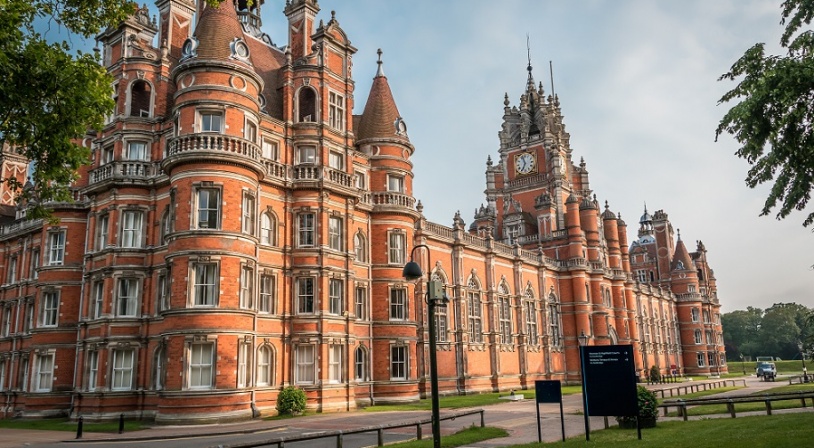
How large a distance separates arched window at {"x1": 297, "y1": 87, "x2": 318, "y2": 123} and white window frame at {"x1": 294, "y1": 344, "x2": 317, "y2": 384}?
13689mm

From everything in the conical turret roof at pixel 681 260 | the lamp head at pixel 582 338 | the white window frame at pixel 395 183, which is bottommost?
the lamp head at pixel 582 338

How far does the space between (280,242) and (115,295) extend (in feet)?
29.5

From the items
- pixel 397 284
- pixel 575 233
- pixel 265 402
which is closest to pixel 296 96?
pixel 397 284

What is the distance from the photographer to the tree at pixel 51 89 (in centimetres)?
1666

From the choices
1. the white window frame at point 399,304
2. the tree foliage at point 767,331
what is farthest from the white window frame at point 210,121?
the tree foliage at point 767,331

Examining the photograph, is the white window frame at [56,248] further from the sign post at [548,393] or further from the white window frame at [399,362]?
the sign post at [548,393]

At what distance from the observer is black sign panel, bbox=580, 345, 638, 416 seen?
18219 mm

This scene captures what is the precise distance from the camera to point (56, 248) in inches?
1499

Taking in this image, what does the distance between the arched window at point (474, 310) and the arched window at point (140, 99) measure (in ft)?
90.5

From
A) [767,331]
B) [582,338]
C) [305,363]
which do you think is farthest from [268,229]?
[767,331]

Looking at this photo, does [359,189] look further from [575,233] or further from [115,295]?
[575,233]

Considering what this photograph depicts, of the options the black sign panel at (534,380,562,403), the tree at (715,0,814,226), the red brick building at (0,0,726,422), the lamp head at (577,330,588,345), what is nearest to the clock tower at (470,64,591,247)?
the lamp head at (577,330,588,345)

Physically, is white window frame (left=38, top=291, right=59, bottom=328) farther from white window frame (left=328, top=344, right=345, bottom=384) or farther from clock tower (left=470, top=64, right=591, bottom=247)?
clock tower (left=470, top=64, right=591, bottom=247)

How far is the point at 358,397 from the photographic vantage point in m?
37.6
